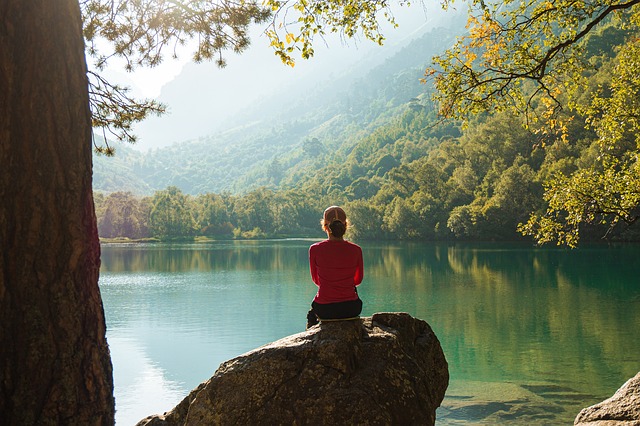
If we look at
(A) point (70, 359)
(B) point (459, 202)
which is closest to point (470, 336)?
(A) point (70, 359)

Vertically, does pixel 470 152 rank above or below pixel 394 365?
above

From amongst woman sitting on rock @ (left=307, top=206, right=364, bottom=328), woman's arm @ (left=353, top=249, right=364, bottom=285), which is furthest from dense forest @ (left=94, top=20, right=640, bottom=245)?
woman sitting on rock @ (left=307, top=206, right=364, bottom=328)

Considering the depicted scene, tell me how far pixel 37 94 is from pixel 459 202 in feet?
245

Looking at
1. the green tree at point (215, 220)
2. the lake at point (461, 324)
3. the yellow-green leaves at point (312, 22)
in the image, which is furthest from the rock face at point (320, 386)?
the green tree at point (215, 220)

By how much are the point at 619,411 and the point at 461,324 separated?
48.4ft

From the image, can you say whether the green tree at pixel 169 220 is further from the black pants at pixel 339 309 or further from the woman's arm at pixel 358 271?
the black pants at pixel 339 309

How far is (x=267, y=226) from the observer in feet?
401

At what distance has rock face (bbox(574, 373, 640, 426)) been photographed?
538cm

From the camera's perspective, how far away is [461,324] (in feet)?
65.7

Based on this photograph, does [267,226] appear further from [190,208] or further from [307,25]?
[307,25]

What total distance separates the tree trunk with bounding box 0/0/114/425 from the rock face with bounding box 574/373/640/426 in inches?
175

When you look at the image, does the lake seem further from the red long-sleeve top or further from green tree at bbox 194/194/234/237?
green tree at bbox 194/194/234/237

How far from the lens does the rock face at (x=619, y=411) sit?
538 centimetres

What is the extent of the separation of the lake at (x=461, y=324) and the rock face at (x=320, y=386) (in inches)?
268
